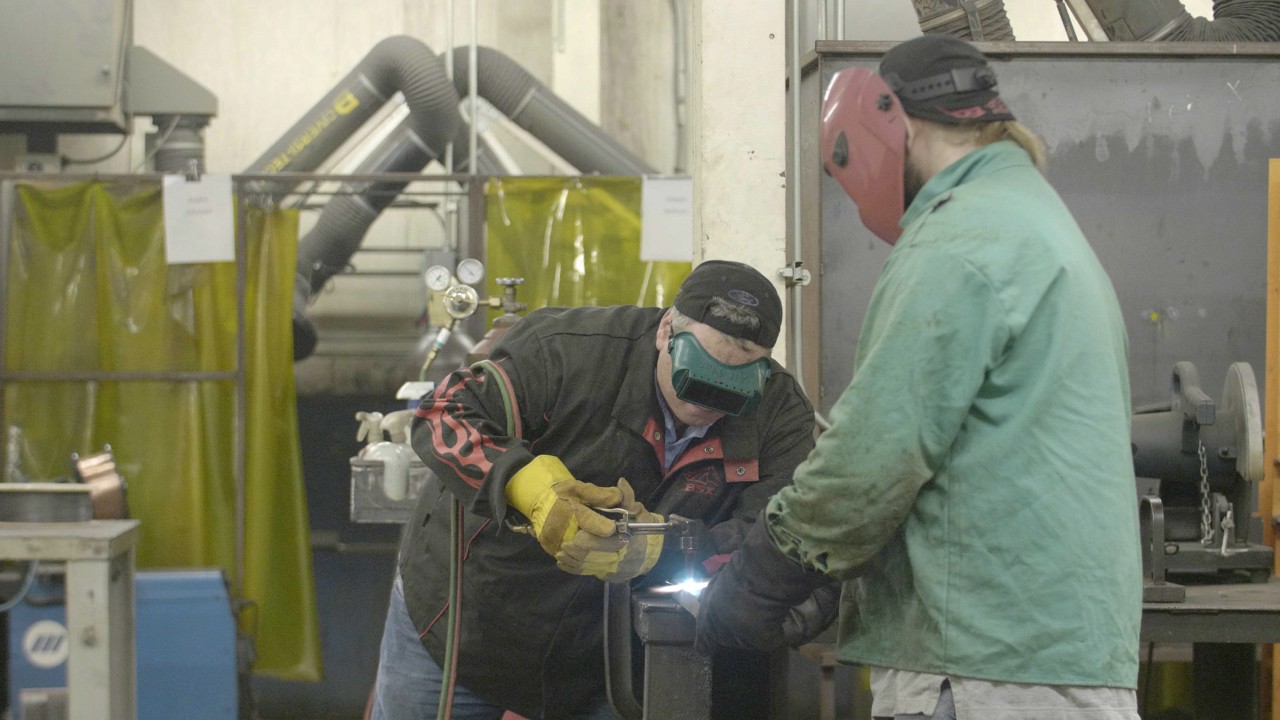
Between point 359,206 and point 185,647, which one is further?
point 359,206

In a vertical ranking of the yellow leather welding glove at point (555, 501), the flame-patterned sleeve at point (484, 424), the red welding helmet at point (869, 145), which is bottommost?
the yellow leather welding glove at point (555, 501)

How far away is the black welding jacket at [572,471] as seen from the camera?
1.80 m

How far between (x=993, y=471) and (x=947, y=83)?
16.9 inches

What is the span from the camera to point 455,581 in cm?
180

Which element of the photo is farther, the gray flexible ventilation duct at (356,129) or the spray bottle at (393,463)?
the gray flexible ventilation duct at (356,129)

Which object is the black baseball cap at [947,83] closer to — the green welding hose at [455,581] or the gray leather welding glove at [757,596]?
the gray leather welding glove at [757,596]

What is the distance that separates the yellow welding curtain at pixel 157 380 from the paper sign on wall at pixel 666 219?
4.17 feet

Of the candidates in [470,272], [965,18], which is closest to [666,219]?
[470,272]

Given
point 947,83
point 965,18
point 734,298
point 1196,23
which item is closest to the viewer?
point 947,83

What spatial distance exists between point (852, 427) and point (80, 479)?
3005 millimetres

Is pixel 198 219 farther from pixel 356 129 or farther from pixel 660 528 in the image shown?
pixel 660 528

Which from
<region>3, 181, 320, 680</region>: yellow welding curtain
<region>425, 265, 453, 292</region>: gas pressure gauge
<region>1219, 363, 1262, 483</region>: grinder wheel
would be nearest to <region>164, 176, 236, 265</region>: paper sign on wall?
<region>3, 181, 320, 680</region>: yellow welding curtain

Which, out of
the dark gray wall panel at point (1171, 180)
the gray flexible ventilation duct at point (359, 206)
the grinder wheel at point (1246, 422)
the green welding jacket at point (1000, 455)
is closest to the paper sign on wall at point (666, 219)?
the dark gray wall panel at point (1171, 180)

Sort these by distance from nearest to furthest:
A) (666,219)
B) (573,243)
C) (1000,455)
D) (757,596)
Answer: (1000,455), (757,596), (666,219), (573,243)
